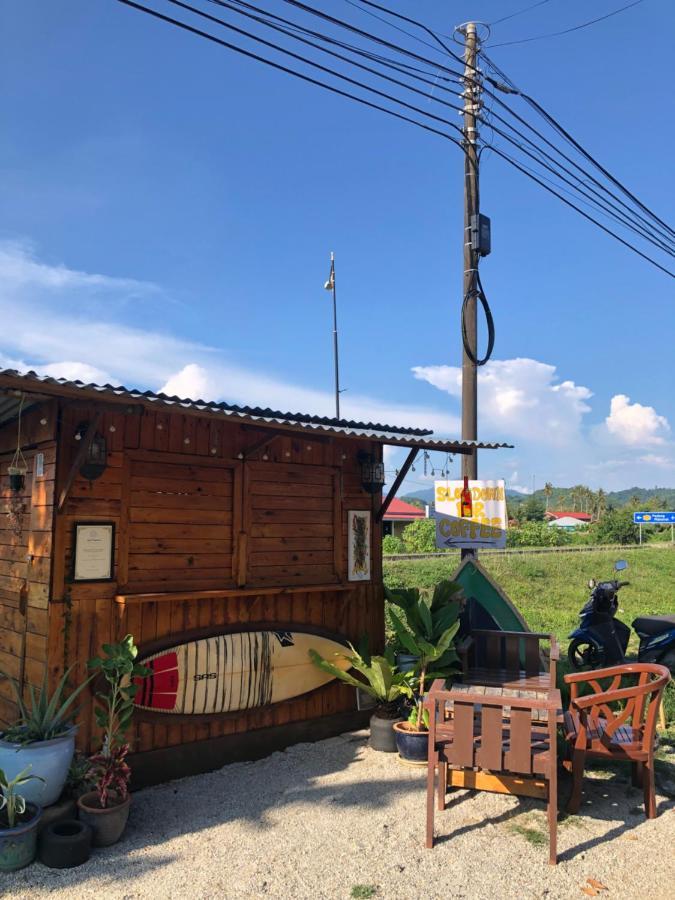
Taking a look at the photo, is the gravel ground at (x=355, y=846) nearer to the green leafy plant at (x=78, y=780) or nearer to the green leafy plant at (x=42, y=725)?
the green leafy plant at (x=78, y=780)

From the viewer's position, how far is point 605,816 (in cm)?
472

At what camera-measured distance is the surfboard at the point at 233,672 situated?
553 cm

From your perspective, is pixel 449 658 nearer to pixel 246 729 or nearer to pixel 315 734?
pixel 315 734

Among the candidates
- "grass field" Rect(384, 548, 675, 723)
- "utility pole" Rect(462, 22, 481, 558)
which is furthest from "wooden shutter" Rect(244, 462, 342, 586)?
"grass field" Rect(384, 548, 675, 723)

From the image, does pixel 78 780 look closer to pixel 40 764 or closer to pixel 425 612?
pixel 40 764

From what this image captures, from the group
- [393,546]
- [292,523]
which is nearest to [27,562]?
[292,523]

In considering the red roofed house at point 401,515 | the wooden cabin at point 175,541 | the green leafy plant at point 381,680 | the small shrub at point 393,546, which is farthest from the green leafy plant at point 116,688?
the red roofed house at point 401,515

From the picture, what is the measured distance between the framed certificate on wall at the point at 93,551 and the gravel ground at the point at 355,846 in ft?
5.53

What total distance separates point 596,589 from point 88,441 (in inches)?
262

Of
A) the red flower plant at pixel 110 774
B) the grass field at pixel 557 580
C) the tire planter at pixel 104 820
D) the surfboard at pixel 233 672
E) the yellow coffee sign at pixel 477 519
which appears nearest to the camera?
the tire planter at pixel 104 820

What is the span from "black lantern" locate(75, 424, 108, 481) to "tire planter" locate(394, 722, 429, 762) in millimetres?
3319

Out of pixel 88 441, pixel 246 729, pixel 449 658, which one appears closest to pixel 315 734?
pixel 246 729

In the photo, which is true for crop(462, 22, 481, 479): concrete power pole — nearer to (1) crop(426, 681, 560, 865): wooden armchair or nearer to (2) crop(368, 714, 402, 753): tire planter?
(2) crop(368, 714, 402, 753): tire planter

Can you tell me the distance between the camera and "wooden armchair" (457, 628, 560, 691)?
6.52 m
